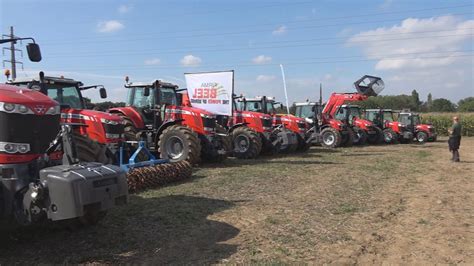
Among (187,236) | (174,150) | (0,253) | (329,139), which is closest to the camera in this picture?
(0,253)

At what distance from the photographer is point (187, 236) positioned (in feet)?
18.1

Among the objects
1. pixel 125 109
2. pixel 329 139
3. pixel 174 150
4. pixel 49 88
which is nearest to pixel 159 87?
pixel 125 109

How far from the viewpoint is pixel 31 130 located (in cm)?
467

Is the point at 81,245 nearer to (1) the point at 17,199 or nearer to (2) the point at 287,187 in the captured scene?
(1) the point at 17,199

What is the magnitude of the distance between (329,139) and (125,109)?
36.9 feet

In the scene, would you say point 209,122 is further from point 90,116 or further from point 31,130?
point 31,130

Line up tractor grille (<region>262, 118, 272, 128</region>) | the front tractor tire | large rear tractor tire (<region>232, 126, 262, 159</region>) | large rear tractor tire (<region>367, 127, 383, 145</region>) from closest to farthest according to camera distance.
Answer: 1. the front tractor tire
2. large rear tractor tire (<region>232, 126, 262, 159</region>)
3. tractor grille (<region>262, 118, 272, 128</region>)
4. large rear tractor tire (<region>367, 127, 383, 145</region>)

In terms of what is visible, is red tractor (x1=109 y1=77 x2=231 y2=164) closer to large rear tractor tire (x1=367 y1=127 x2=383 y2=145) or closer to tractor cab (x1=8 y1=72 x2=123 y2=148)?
tractor cab (x1=8 y1=72 x2=123 y2=148)

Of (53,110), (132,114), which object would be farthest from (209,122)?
(53,110)

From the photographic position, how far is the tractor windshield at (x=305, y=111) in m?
21.5

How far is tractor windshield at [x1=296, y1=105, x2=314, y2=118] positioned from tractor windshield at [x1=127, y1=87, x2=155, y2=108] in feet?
34.2

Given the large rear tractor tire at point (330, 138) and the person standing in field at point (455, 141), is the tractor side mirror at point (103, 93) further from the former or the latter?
the large rear tractor tire at point (330, 138)

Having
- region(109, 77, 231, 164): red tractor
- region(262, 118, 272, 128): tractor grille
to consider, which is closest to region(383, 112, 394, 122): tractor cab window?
region(262, 118, 272, 128): tractor grille

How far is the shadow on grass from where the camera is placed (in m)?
4.71
